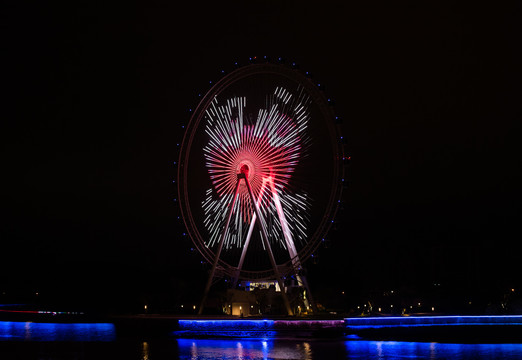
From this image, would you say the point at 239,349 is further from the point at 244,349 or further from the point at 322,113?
the point at 322,113

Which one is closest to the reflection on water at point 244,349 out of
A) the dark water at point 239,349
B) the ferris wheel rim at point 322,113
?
the dark water at point 239,349

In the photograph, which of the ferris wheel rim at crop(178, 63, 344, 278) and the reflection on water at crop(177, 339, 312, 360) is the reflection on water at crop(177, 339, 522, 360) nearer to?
the reflection on water at crop(177, 339, 312, 360)

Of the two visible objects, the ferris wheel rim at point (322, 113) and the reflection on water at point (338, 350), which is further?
the ferris wheel rim at point (322, 113)

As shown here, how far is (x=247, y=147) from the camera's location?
169ft

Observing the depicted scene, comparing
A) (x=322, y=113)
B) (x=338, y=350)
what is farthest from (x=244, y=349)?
(x=322, y=113)

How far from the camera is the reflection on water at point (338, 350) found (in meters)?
36.7

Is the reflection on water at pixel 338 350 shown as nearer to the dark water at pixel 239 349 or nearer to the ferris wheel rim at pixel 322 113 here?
the dark water at pixel 239 349

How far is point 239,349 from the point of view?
42.3m

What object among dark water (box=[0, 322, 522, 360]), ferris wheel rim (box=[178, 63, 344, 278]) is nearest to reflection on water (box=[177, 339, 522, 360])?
dark water (box=[0, 322, 522, 360])

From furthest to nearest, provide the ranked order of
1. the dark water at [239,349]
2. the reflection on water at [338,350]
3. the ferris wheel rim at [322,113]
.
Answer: the ferris wheel rim at [322,113], the dark water at [239,349], the reflection on water at [338,350]

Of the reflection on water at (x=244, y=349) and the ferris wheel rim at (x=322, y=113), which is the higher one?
the ferris wheel rim at (x=322, y=113)

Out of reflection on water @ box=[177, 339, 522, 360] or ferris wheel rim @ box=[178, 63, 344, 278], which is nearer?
reflection on water @ box=[177, 339, 522, 360]

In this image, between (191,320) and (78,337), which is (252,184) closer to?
(191,320)

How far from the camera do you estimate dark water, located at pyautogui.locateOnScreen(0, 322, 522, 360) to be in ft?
122
